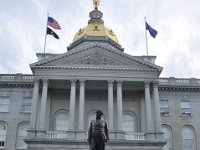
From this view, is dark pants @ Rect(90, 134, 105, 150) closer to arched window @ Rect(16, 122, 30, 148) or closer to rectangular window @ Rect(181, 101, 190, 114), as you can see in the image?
arched window @ Rect(16, 122, 30, 148)

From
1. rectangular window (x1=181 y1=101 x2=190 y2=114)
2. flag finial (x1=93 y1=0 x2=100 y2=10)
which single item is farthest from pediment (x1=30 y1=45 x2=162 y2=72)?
flag finial (x1=93 y1=0 x2=100 y2=10)

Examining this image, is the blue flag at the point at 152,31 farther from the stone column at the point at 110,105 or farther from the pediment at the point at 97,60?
the stone column at the point at 110,105

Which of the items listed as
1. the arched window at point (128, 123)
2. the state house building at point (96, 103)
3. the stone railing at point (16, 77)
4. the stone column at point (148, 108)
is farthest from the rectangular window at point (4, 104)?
the stone column at point (148, 108)

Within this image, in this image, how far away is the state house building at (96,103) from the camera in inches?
1426

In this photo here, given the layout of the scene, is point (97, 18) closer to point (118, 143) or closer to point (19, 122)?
point (19, 122)

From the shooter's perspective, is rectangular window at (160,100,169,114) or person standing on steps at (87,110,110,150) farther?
rectangular window at (160,100,169,114)

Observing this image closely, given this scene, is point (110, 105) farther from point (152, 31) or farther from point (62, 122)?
point (152, 31)

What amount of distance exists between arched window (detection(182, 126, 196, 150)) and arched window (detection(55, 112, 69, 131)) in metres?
15.3

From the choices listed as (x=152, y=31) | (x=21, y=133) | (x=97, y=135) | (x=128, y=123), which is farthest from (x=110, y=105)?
(x=97, y=135)

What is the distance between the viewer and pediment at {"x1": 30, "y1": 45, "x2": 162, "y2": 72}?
3938 cm

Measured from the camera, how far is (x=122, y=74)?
39.4m

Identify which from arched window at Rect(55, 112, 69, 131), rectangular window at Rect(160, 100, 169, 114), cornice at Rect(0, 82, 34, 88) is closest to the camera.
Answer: arched window at Rect(55, 112, 69, 131)

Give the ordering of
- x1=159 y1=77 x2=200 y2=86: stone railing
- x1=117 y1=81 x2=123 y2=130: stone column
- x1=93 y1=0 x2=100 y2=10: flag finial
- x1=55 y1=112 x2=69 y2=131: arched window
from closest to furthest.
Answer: x1=117 y1=81 x2=123 y2=130: stone column < x1=55 y1=112 x2=69 y2=131: arched window < x1=159 y1=77 x2=200 y2=86: stone railing < x1=93 y1=0 x2=100 y2=10: flag finial

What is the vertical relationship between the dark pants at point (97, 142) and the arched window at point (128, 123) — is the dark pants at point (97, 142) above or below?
below
